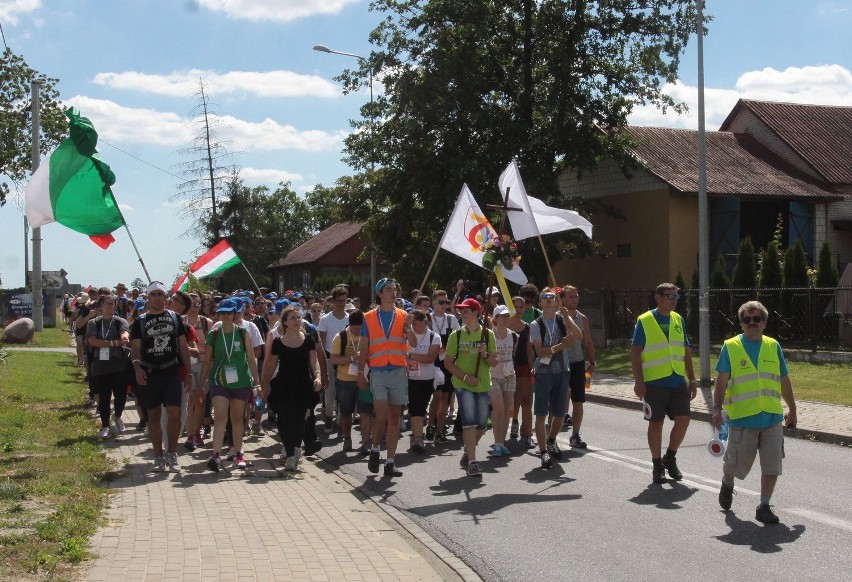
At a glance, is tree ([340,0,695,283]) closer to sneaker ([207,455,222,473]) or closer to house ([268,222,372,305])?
sneaker ([207,455,222,473])

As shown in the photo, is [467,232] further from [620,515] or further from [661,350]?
[620,515]

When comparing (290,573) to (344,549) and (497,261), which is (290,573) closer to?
(344,549)

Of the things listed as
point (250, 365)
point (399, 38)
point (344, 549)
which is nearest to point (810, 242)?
point (399, 38)

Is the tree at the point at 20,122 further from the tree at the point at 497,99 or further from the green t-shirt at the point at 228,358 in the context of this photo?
the green t-shirt at the point at 228,358

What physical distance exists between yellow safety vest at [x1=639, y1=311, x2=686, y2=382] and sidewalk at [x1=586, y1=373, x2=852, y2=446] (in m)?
2.50

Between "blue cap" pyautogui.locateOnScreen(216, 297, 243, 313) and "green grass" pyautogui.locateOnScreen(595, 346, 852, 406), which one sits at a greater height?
"blue cap" pyautogui.locateOnScreen(216, 297, 243, 313)

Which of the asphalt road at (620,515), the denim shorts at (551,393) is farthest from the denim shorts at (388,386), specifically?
the denim shorts at (551,393)

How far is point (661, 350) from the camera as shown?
934cm

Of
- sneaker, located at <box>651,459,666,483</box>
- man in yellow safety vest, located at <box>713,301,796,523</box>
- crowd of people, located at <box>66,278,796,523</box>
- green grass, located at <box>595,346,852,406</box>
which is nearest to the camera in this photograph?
man in yellow safety vest, located at <box>713,301,796,523</box>

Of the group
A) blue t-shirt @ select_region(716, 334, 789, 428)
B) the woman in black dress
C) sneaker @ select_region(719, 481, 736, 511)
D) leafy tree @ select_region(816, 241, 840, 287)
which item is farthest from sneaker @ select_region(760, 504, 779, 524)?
leafy tree @ select_region(816, 241, 840, 287)

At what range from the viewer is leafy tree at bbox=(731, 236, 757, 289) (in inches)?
1160

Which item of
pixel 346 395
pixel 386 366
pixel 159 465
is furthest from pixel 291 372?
pixel 346 395

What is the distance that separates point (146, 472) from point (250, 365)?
144 centimetres

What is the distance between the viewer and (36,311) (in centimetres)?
3625
